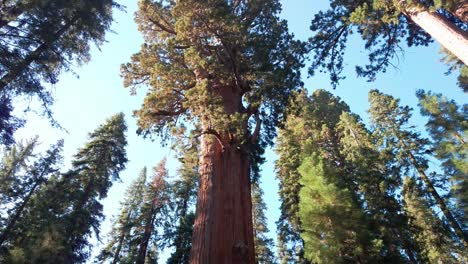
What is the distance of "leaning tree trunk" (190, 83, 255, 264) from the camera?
5.77 metres

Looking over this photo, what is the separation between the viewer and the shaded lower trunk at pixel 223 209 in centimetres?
576

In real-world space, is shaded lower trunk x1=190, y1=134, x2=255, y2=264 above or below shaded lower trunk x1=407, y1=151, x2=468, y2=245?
below

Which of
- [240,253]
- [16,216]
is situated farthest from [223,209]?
[16,216]

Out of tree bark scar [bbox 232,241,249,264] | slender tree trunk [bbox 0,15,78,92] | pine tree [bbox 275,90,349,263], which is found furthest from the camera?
pine tree [bbox 275,90,349,263]

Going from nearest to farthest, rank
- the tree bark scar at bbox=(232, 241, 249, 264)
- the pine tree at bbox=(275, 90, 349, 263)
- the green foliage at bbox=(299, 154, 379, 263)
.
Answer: the tree bark scar at bbox=(232, 241, 249, 264)
the green foliage at bbox=(299, 154, 379, 263)
the pine tree at bbox=(275, 90, 349, 263)

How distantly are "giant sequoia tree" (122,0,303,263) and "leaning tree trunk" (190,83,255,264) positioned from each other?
0.02 m

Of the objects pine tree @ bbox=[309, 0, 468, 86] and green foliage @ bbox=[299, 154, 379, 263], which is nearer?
pine tree @ bbox=[309, 0, 468, 86]

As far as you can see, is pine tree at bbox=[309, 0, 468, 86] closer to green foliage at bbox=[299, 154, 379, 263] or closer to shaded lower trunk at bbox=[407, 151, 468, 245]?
green foliage at bbox=[299, 154, 379, 263]

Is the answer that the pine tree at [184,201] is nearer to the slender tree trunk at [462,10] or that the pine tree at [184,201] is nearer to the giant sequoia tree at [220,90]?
the giant sequoia tree at [220,90]

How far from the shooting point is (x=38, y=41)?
34.2 ft

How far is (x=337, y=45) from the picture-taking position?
10727 millimetres

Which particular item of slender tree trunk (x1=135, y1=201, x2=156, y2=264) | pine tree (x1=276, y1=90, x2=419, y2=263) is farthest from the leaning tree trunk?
slender tree trunk (x1=135, y1=201, x2=156, y2=264)

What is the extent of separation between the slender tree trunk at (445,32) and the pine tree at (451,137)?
48.1 feet

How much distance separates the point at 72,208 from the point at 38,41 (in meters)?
13.8
